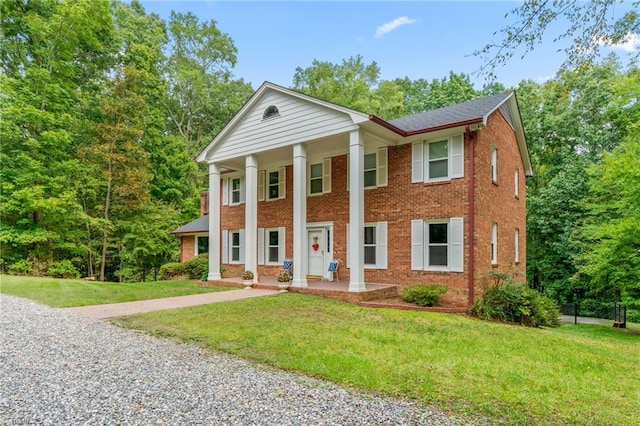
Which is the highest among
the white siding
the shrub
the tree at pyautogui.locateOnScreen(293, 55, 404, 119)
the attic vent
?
the tree at pyautogui.locateOnScreen(293, 55, 404, 119)

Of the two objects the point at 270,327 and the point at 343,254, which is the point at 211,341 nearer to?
the point at 270,327

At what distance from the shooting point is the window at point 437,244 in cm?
1080

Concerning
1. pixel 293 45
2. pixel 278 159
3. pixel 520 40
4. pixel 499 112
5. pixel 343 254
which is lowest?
pixel 343 254

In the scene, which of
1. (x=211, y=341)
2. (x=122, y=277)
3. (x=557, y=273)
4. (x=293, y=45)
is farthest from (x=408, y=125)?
(x=122, y=277)

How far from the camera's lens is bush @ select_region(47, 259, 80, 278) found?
17.8 m

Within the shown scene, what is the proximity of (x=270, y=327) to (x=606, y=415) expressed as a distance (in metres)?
5.21

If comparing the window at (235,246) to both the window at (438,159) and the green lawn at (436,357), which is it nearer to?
the green lawn at (436,357)

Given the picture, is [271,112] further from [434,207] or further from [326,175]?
[434,207]

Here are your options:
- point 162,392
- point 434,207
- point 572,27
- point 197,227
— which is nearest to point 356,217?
point 434,207

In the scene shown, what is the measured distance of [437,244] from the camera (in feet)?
37.1

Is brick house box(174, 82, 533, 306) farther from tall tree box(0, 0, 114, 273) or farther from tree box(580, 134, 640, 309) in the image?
tall tree box(0, 0, 114, 273)

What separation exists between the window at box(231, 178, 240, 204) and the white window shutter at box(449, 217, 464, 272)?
10.2 meters

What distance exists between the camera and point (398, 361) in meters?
5.18

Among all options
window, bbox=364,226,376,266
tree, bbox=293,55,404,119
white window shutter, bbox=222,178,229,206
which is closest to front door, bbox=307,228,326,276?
window, bbox=364,226,376,266
